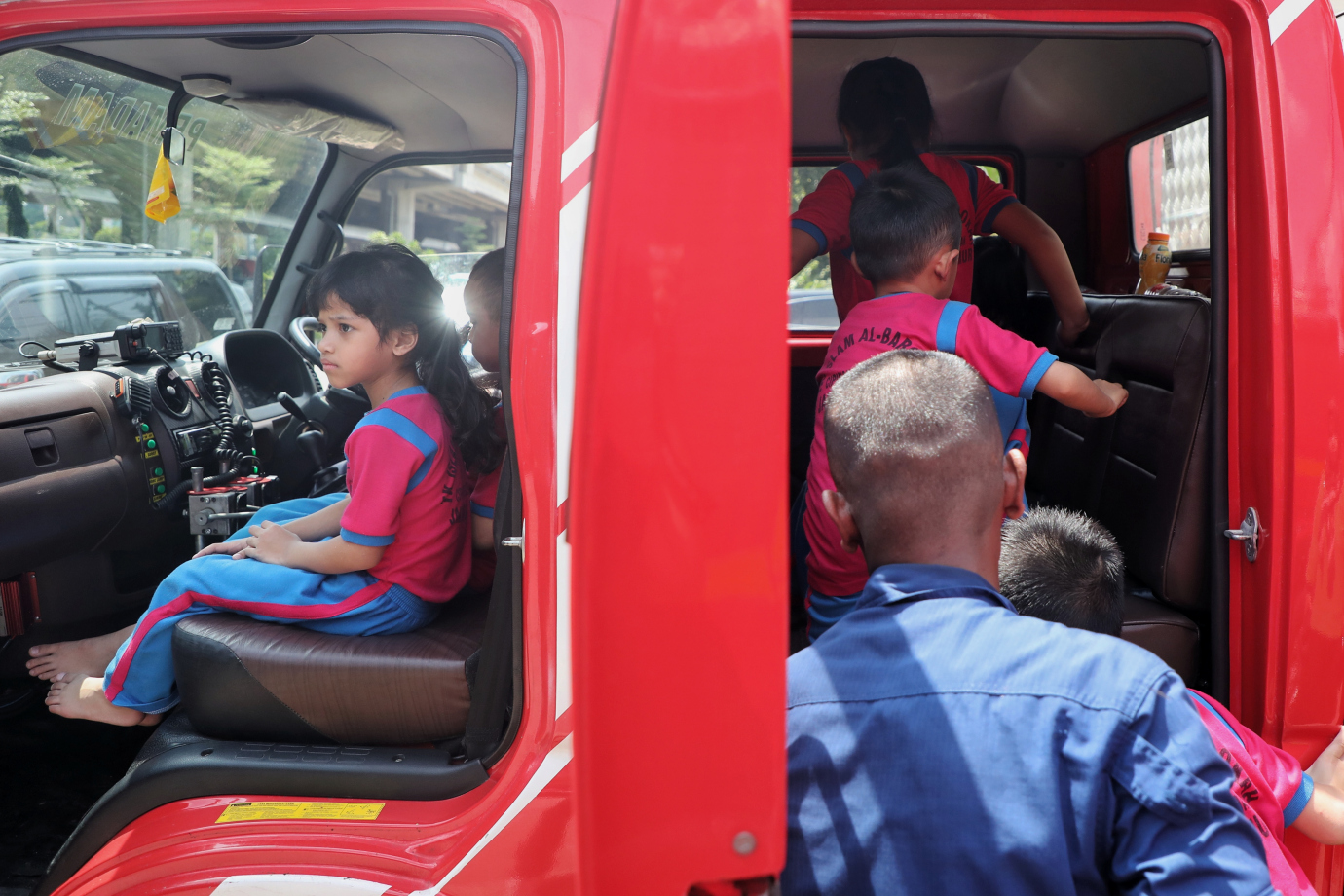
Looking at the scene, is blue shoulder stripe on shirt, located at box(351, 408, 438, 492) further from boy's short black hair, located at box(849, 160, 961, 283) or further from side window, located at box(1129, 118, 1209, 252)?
side window, located at box(1129, 118, 1209, 252)

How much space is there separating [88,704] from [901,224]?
1891 millimetres

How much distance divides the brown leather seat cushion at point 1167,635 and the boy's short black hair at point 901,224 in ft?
2.69

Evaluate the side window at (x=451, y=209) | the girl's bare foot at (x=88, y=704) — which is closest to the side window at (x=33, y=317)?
the girl's bare foot at (x=88, y=704)

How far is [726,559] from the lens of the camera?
712mm

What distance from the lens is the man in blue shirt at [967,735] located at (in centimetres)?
78

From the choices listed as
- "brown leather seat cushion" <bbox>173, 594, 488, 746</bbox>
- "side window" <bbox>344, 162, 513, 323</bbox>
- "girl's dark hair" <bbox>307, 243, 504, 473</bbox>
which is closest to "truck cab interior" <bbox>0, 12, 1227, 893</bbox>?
"brown leather seat cushion" <bbox>173, 594, 488, 746</bbox>

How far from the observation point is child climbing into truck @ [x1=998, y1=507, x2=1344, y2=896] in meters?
1.09

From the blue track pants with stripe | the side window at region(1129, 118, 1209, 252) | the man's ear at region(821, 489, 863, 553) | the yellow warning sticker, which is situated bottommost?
the yellow warning sticker

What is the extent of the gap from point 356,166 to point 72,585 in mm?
1744

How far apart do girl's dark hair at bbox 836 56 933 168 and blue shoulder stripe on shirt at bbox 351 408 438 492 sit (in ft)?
4.11

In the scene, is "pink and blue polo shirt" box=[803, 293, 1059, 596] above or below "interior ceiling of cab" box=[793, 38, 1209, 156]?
below

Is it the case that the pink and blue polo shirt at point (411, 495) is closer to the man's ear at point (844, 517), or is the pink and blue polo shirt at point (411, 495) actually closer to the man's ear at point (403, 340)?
the man's ear at point (403, 340)

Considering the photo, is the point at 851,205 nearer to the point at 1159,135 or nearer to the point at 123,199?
the point at 1159,135

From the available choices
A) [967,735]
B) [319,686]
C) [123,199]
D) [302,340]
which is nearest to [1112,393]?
[967,735]
